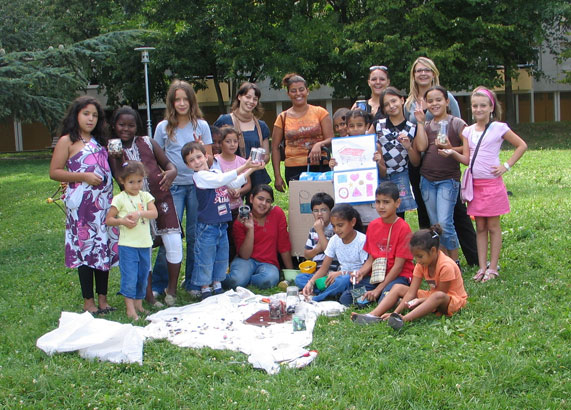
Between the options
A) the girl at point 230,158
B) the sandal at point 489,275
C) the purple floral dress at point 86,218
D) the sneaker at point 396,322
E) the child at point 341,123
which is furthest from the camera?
the child at point 341,123

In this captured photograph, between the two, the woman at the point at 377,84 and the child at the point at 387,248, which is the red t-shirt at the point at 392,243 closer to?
the child at the point at 387,248

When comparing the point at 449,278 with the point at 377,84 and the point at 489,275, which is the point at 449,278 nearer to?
the point at 489,275

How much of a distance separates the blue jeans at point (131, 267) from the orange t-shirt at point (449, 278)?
7.66ft

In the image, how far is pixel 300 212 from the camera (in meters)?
6.79

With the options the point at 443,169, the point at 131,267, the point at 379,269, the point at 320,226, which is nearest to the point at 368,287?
the point at 379,269

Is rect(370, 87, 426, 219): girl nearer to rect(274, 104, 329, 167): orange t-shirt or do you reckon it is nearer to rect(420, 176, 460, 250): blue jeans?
rect(420, 176, 460, 250): blue jeans

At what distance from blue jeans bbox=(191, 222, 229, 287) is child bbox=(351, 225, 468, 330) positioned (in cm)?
172

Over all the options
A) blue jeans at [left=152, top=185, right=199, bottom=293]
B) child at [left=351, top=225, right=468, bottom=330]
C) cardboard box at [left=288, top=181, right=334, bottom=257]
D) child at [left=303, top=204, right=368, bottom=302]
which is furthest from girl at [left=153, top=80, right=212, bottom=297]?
child at [left=351, top=225, right=468, bottom=330]

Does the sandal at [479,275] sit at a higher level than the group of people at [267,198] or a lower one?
lower

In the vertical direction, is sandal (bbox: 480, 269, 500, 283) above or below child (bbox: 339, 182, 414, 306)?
below

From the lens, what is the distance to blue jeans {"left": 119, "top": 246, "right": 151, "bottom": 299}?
5.30 metres

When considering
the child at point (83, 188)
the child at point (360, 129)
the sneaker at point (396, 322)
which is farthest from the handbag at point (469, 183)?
the child at point (83, 188)

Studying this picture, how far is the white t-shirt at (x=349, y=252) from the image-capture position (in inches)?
229

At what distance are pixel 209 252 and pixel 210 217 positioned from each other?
345 mm
